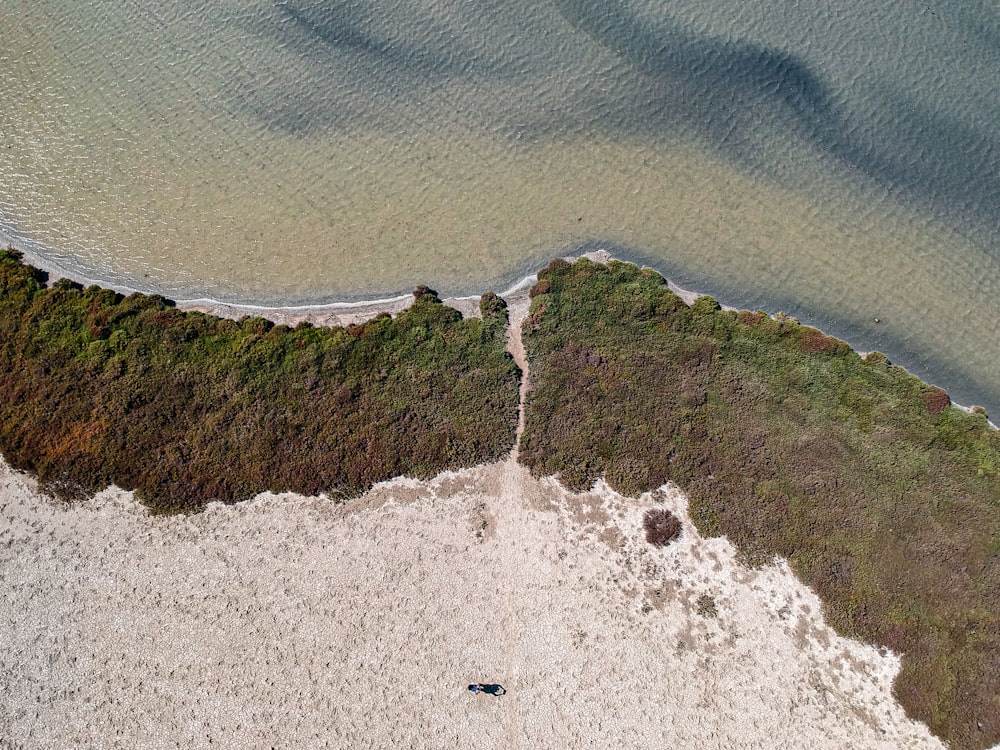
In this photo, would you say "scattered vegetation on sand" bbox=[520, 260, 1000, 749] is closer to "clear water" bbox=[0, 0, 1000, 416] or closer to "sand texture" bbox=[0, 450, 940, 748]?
"sand texture" bbox=[0, 450, 940, 748]

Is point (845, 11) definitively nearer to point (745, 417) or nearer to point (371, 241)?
point (745, 417)

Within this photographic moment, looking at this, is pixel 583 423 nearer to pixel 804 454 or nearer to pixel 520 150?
pixel 804 454

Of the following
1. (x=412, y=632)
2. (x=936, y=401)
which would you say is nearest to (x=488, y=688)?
(x=412, y=632)

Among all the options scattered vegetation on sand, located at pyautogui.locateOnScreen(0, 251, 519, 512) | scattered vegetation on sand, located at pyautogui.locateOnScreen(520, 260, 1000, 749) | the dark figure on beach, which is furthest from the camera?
scattered vegetation on sand, located at pyautogui.locateOnScreen(0, 251, 519, 512)

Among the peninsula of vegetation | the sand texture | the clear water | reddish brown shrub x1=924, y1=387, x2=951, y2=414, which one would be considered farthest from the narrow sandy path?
the clear water

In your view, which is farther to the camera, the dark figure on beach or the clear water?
the clear water

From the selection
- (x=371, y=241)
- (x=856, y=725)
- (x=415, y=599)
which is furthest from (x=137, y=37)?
(x=856, y=725)
